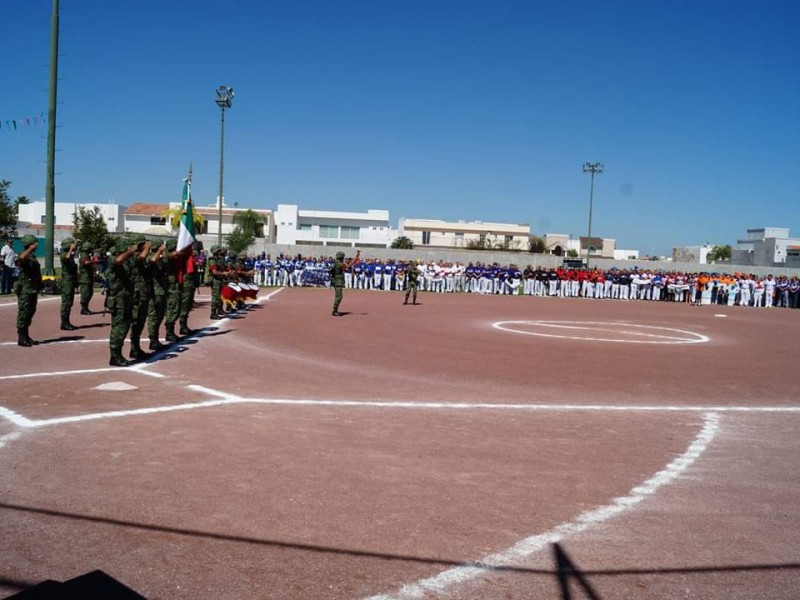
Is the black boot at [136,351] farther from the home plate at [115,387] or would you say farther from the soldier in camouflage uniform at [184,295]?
the soldier in camouflage uniform at [184,295]

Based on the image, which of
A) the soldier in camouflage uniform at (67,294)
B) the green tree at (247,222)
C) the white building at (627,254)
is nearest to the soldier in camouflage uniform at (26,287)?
the soldier in camouflage uniform at (67,294)

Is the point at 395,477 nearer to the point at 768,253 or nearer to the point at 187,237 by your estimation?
the point at 187,237

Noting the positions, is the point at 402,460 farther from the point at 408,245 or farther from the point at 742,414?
the point at 408,245

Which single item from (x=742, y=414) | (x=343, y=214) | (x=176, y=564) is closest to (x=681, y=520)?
(x=176, y=564)

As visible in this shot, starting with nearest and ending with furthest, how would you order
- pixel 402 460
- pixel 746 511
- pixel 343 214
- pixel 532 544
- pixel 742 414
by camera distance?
pixel 532 544 < pixel 746 511 < pixel 402 460 < pixel 742 414 < pixel 343 214

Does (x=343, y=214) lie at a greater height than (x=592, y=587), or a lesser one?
greater

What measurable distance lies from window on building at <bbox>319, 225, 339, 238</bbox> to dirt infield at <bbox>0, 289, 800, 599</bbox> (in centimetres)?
8677

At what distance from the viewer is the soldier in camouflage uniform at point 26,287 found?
12711 millimetres

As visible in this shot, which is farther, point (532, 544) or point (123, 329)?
point (123, 329)

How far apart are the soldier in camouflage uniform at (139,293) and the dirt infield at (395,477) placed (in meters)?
0.47

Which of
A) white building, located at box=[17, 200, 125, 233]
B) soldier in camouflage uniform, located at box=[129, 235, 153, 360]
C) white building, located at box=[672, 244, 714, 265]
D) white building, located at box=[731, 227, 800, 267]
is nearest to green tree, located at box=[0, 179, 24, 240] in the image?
soldier in camouflage uniform, located at box=[129, 235, 153, 360]

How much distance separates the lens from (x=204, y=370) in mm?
11125

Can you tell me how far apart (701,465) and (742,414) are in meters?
3.10

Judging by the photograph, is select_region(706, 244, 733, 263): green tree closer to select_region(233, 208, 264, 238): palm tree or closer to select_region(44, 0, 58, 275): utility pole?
select_region(233, 208, 264, 238): palm tree
